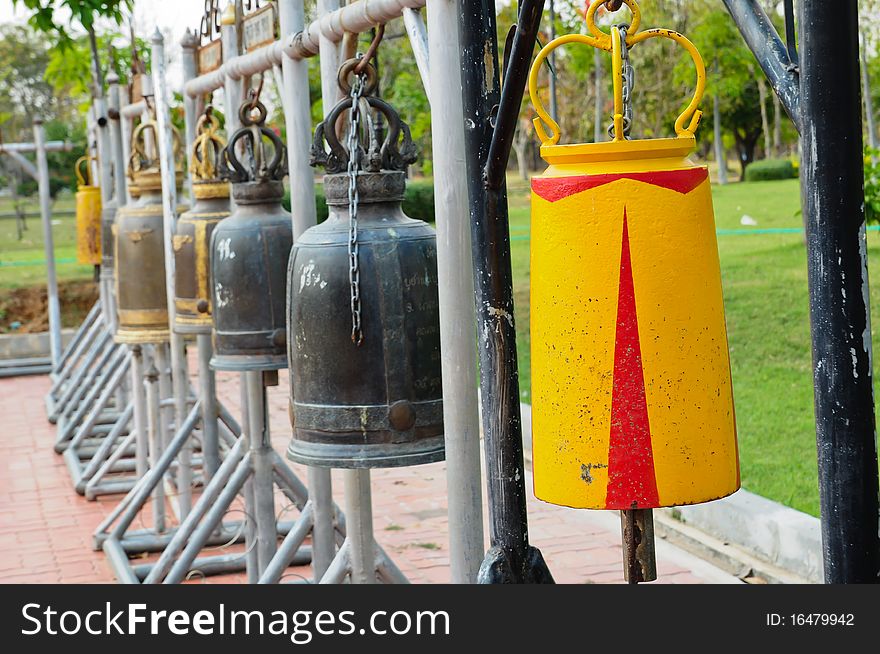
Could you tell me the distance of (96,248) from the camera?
1023cm

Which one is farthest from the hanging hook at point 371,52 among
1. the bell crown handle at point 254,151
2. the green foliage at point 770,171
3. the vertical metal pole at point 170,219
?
the green foliage at point 770,171

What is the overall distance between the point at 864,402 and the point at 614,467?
0.40 meters

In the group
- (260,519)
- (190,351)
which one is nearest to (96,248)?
(190,351)

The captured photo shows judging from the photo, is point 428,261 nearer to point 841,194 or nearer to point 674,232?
point 674,232

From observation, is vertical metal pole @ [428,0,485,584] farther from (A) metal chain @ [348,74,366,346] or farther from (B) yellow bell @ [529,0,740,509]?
(B) yellow bell @ [529,0,740,509]

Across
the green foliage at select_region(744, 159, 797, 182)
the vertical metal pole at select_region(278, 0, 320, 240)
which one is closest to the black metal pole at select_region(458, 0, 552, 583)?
the vertical metal pole at select_region(278, 0, 320, 240)

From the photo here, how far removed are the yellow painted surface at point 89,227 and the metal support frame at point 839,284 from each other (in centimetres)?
898

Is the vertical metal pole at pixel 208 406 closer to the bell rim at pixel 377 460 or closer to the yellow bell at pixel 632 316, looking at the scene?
the bell rim at pixel 377 460

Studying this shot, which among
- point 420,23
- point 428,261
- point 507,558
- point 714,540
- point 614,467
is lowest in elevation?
point 714,540

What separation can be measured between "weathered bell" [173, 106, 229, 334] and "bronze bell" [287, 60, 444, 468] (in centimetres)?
191

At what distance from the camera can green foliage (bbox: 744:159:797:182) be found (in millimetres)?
33188

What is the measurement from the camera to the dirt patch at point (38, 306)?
613 inches

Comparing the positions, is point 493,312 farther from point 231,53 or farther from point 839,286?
point 231,53

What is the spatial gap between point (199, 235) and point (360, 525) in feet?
5.44
